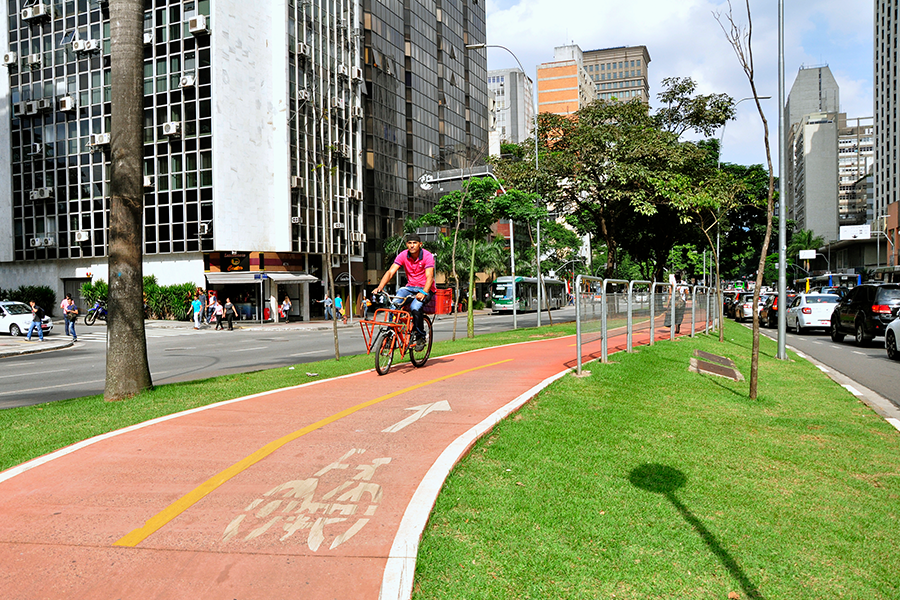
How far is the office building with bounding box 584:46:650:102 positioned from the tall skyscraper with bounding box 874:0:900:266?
257 feet

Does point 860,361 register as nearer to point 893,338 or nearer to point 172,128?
point 893,338

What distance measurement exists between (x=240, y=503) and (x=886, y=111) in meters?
135

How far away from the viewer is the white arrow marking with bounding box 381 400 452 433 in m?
6.39

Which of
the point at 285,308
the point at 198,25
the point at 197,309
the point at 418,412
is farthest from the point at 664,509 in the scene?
the point at 198,25

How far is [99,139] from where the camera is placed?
149 ft

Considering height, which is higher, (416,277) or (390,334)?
(416,277)

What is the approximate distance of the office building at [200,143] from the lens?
42.9 meters

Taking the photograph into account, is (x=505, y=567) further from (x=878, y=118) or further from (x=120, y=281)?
(x=878, y=118)

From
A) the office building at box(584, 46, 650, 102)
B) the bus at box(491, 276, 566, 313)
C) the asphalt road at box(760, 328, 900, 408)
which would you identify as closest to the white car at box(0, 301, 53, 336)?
the asphalt road at box(760, 328, 900, 408)

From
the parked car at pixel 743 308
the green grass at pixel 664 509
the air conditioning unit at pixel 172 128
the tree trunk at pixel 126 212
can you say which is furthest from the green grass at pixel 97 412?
the air conditioning unit at pixel 172 128

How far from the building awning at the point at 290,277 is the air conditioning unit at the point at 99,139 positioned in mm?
13394

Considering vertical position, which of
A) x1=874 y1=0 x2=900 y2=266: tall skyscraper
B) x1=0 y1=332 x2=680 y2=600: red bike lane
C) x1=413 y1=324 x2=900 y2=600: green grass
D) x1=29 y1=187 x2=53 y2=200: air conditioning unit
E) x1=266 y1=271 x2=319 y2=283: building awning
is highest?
x1=874 y1=0 x2=900 y2=266: tall skyscraper

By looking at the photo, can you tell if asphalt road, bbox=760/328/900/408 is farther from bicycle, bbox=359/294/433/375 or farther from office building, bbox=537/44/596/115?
office building, bbox=537/44/596/115

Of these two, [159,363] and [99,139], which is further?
[99,139]
